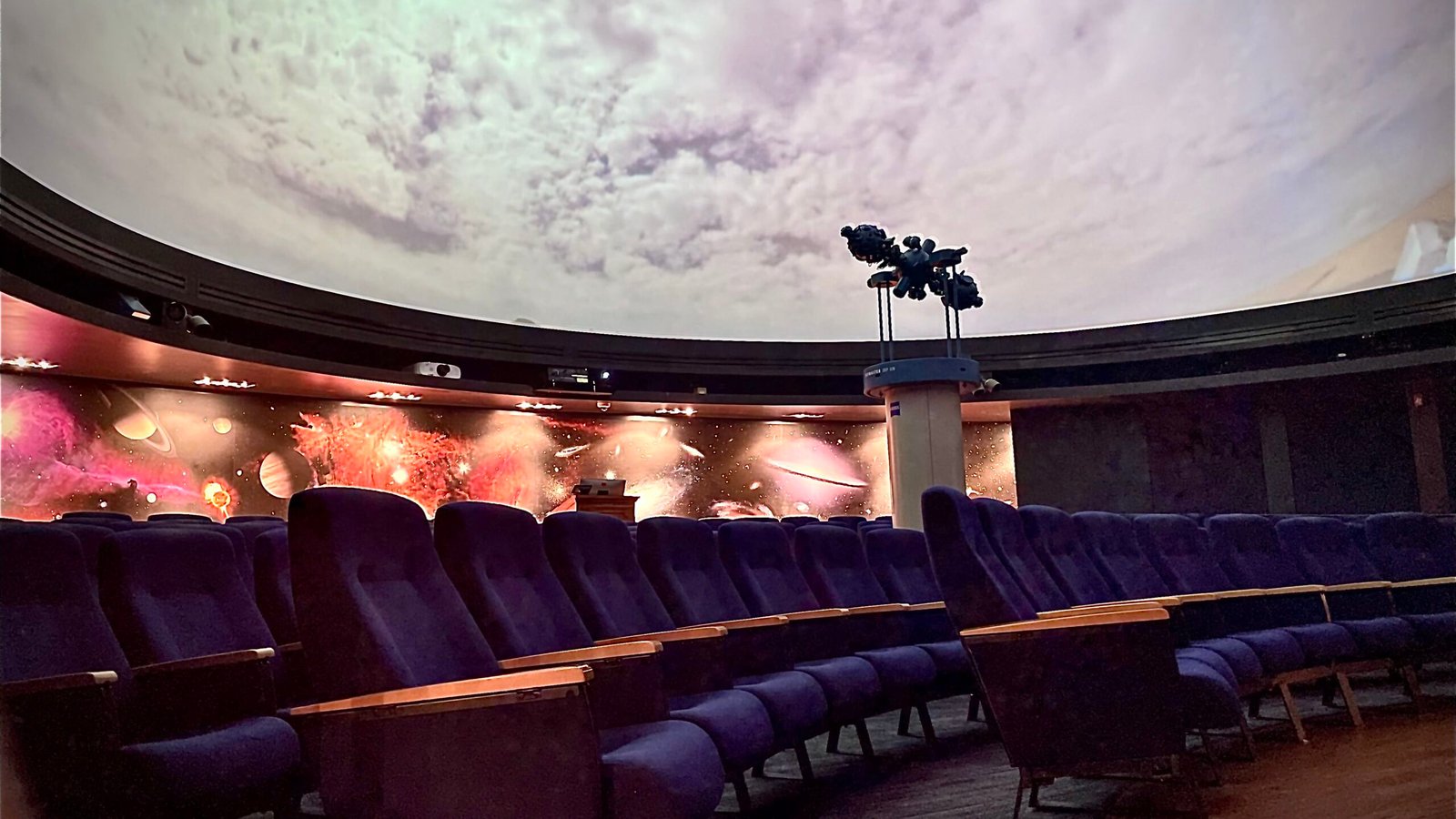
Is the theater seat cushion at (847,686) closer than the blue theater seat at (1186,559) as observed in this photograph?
Yes

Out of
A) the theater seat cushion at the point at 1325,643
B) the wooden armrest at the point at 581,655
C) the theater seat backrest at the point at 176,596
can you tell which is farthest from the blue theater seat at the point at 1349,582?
the theater seat backrest at the point at 176,596

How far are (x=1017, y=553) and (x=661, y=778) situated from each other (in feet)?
7.95

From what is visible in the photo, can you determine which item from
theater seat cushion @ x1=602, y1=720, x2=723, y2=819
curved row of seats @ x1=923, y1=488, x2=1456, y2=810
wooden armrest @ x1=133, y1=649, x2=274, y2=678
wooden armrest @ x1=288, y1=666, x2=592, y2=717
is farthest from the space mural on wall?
theater seat cushion @ x1=602, y1=720, x2=723, y2=819

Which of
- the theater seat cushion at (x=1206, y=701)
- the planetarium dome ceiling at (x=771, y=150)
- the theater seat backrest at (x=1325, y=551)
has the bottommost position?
the theater seat cushion at (x=1206, y=701)

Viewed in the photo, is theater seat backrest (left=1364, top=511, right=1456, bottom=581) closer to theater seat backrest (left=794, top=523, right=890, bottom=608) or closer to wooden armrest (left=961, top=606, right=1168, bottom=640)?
theater seat backrest (left=794, top=523, right=890, bottom=608)

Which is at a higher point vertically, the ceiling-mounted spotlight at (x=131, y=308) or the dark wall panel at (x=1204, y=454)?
the ceiling-mounted spotlight at (x=131, y=308)

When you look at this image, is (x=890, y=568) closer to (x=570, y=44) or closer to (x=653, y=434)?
(x=653, y=434)

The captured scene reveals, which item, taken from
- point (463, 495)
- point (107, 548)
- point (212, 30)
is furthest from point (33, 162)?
point (107, 548)

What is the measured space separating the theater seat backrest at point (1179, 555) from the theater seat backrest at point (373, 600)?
3.72 meters

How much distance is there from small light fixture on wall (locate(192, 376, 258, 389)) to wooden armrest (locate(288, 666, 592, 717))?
30.6ft

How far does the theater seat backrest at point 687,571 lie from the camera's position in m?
3.56

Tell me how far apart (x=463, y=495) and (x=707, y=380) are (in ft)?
12.5

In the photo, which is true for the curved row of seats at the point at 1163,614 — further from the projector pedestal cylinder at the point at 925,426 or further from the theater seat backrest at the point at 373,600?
the projector pedestal cylinder at the point at 925,426

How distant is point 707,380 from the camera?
Answer: 45.8 ft
